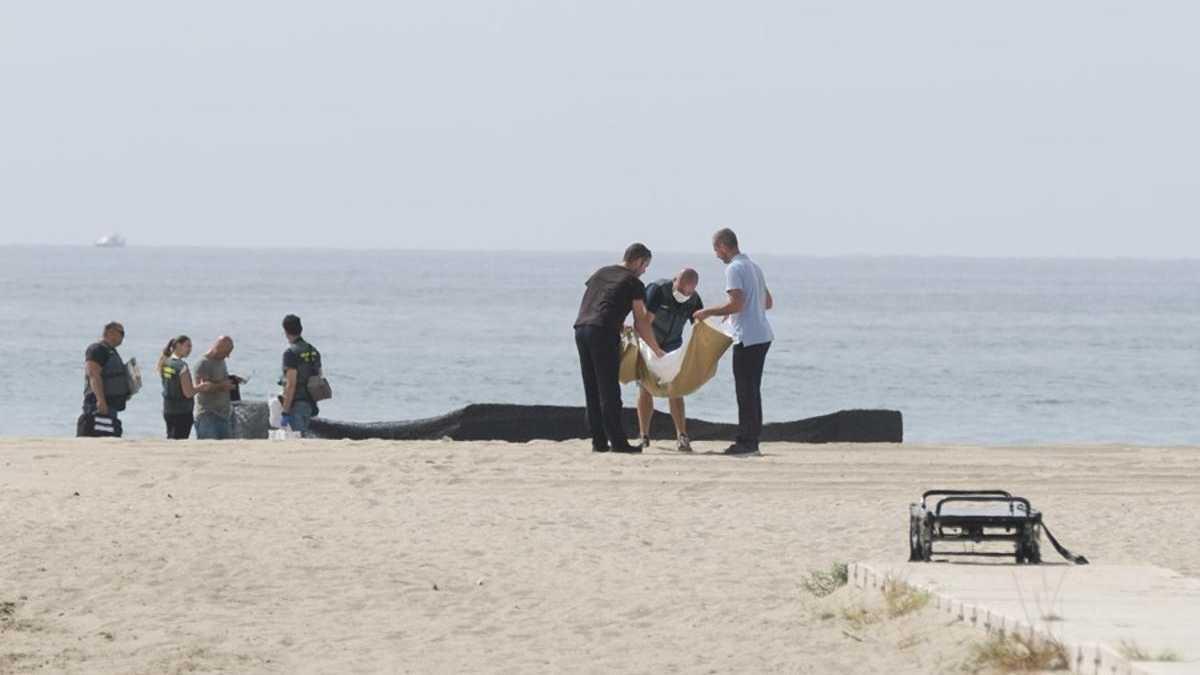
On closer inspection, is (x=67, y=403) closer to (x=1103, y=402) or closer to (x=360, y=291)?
(x=1103, y=402)

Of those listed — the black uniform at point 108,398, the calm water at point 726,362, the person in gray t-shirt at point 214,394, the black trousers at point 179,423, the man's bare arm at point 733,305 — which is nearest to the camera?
the man's bare arm at point 733,305

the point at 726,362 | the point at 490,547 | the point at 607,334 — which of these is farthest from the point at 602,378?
the point at 726,362

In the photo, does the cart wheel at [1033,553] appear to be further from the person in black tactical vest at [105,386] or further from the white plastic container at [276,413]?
the person in black tactical vest at [105,386]

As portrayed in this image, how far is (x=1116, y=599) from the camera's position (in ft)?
28.6

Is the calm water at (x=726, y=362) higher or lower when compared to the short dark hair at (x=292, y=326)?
lower

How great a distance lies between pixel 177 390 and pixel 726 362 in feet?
114

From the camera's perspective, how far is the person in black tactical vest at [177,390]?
17.5 meters

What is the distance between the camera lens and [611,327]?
50.0ft

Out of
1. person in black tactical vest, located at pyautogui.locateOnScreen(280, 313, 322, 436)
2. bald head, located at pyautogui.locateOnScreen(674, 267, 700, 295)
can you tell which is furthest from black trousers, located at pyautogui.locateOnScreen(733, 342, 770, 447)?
person in black tactical vest, located at pyautogui.locateOnScreen(280, 313, 322, 436)

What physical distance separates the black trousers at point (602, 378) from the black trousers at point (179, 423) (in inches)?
153

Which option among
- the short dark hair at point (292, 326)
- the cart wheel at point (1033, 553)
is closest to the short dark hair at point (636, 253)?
the short dark hair at point (292, 326)

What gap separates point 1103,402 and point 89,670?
3843 cm

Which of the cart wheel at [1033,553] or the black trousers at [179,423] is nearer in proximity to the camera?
the cart wheel at [1033,553]

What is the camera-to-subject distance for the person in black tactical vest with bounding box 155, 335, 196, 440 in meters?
17.5
